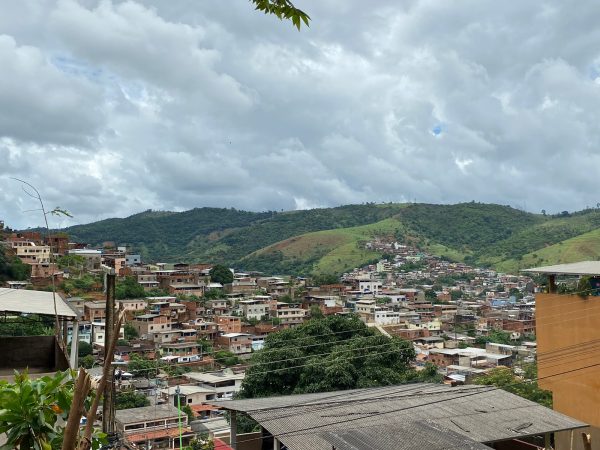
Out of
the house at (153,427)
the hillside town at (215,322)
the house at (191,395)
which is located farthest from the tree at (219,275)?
the house at (153,427)

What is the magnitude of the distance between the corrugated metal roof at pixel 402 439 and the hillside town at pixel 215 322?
664 centimetres

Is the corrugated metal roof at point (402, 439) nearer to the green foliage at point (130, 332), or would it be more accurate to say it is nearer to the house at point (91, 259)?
the green foliage at point (130, 332)

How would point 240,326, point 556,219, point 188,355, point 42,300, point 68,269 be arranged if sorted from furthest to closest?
Answer: point 556,219, point 68,269, point 240,326, point 188,355, point 42,300

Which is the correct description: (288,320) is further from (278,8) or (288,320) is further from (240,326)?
(278,8)

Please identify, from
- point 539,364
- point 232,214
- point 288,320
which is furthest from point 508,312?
point 232,214

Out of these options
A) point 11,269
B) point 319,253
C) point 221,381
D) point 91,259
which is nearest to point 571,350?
point 221,381

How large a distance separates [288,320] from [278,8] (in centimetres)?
5112

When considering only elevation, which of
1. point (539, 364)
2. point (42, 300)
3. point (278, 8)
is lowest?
point (539, 364)

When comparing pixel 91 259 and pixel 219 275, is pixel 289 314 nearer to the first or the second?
pixel 219 275

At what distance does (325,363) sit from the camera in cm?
1761

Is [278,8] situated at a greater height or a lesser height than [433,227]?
lesser

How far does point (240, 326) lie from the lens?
46.9 metres

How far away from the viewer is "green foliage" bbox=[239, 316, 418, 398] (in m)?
17.5

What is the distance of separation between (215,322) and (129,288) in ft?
33.1
